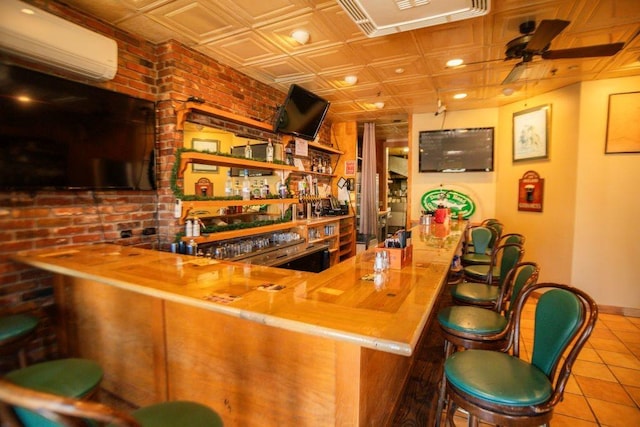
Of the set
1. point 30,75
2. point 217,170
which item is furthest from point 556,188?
point 30,75

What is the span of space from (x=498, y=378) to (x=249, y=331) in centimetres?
112

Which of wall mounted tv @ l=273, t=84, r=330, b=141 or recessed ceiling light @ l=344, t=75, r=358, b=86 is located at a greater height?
recessed ceiling light @ l=344, t=75, r=358, b=86

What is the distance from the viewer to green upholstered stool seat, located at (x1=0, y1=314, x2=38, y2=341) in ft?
5.84

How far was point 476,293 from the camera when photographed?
7.84 ft

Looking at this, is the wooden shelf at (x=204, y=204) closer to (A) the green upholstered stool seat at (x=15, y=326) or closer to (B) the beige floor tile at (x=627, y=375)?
(A) the green upholstered stool seat at (x=15, y=326)

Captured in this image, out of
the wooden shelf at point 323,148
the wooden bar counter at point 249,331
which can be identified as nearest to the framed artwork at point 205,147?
the wooden bar counter at point 249,331

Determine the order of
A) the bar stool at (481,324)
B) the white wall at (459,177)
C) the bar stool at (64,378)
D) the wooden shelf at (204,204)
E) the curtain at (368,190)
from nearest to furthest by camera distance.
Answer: the bar stool at (64,378), the bar stool at (481,324), the wooden shelf at (204,204), the white wall at (459,177), the curtain at (368,190)

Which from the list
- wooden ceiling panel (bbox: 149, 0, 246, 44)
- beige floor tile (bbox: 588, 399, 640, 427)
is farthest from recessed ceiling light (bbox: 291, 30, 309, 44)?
beige floor tile (bbox: 588, 399, 640, 427)

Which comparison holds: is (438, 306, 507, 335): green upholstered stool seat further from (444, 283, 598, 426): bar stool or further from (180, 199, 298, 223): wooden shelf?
(180, 199, 298, 223): wooden shelf

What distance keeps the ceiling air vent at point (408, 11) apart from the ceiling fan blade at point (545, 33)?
1.81ft

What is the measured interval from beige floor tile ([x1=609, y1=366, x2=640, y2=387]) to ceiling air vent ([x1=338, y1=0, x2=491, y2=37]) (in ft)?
9.86

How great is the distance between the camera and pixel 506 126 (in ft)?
16.6

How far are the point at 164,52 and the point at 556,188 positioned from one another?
505cm

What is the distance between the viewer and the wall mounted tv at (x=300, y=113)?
4037 millimetres
